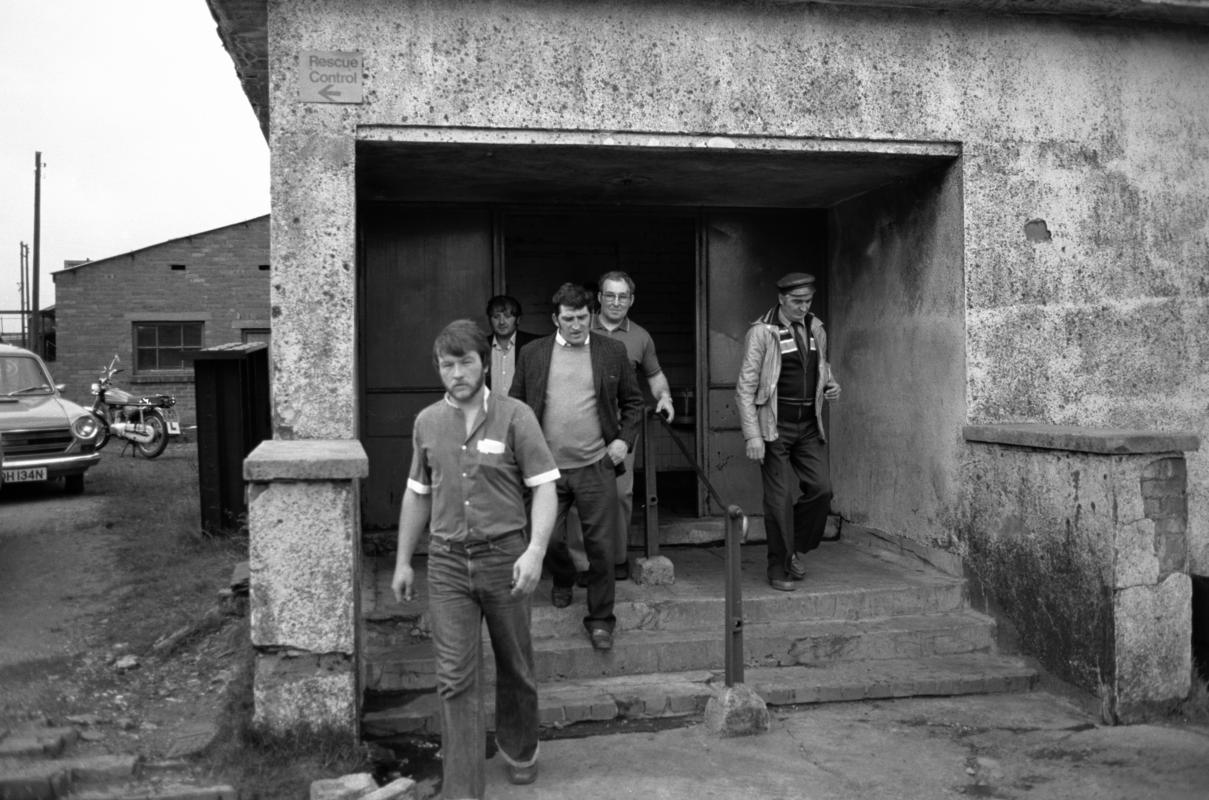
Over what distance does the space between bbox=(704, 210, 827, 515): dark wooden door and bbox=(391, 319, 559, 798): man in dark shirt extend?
13.6 feet

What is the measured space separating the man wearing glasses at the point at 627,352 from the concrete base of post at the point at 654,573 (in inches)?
3.8

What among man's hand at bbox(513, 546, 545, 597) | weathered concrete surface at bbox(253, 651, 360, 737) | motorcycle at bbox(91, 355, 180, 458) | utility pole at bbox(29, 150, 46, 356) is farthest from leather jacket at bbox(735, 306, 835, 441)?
utility pole at bbox(29, 150, 46, 356)

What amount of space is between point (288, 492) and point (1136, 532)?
156 inches

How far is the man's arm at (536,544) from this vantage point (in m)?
3.99

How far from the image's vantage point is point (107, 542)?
984 centimetres

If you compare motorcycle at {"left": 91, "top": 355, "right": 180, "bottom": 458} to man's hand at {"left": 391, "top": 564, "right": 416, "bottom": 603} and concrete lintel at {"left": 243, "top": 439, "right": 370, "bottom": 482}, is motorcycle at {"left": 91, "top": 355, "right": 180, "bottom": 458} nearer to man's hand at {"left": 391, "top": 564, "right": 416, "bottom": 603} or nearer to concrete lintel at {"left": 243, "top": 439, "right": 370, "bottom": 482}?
concrete lintel at {"left": 243, "top": 439, "right": 370, "bottom": 482}

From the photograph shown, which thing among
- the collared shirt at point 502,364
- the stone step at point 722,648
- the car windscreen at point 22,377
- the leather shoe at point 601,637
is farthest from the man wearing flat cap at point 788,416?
the car windscreen at point 22,377

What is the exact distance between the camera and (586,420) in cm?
552

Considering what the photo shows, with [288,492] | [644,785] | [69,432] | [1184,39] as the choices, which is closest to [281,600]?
[288,492]

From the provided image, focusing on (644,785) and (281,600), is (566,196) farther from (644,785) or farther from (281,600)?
(644,785)

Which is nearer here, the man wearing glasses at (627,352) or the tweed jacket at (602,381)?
the tweed jacket at (602,381)

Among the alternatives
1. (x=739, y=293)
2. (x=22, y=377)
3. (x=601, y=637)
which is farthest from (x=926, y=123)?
(x=22, y=377)

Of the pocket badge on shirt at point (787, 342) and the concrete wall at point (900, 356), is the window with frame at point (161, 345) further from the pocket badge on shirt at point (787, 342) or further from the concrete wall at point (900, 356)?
the pocket badge on shirt at point (787, 342)

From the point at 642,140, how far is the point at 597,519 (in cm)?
204
